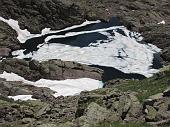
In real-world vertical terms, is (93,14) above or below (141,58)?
above

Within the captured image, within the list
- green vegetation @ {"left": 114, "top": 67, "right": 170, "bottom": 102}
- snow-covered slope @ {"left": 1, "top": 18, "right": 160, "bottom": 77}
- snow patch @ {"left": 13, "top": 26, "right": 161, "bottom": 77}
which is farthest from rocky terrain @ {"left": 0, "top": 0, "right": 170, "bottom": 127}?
snow patch @ {"left": 13, "top": 26, "right": 161, "bottom": 77}

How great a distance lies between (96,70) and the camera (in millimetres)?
73688

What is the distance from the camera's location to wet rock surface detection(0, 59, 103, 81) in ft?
230

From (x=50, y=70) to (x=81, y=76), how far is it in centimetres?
559

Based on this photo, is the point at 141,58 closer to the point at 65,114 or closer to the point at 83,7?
the point at 83,7

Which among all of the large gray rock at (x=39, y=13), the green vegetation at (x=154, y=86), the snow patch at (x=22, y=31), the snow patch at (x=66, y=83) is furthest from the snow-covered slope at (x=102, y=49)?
the green vegetation at (x=154, y=86)

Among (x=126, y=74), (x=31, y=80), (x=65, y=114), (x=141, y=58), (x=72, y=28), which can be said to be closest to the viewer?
(x=65, y=114)

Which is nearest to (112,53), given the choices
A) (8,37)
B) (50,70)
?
(50,70)

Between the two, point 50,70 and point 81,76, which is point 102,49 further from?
point 50,70

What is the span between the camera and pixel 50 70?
232 ft

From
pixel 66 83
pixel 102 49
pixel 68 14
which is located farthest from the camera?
pixel 68 14

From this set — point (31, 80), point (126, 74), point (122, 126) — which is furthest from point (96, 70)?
point (122, 126)

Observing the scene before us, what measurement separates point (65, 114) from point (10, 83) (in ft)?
114

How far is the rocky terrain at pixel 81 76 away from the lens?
19.9 metres
